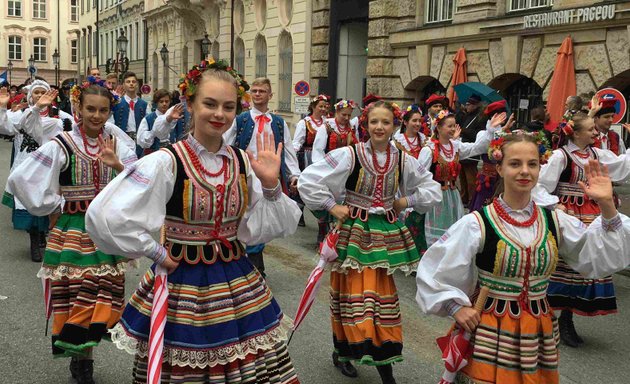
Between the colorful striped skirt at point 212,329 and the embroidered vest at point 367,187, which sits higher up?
the embroidered vest at point 367,187

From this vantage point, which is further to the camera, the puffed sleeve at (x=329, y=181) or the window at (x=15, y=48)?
the window at (x=15, y=48)

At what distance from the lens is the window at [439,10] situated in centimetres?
1708

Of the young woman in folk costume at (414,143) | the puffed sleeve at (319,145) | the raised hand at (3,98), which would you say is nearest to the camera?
the raised hand at (3,98)

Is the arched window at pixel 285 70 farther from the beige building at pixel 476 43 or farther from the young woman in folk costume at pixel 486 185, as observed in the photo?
the young woman in folk costume at pixel 486 185

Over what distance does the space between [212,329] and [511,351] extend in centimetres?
142

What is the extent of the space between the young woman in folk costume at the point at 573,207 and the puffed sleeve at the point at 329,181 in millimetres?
1778

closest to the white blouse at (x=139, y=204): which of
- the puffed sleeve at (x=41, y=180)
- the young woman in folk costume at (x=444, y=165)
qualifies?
the puffed sleeve at (x=41, y=180)

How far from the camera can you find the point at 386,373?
470 centimetres

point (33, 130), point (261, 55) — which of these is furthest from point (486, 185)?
point (261, 55)

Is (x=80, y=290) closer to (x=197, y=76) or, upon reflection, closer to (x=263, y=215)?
(x=263, y=215)

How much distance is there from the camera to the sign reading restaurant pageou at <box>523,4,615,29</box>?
1233cm

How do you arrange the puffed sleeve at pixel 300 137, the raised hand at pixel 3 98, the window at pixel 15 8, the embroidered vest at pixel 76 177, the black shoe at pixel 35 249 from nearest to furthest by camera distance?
the embroidered vest at pixel 76 177 < the raised hand at pixel 3 98 < the black shoe at pixel 35 249 < the puffed sleeve at pixel 300 137 < the window at pixel 15 8

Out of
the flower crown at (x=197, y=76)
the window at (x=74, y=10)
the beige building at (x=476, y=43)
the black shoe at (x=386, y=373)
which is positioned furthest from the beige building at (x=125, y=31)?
the flower crown at (x=197, y=76)

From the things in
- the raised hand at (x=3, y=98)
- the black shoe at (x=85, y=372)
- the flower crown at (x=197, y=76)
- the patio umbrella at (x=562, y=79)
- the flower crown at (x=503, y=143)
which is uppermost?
the patio umbrella at (x=562, y=79)
